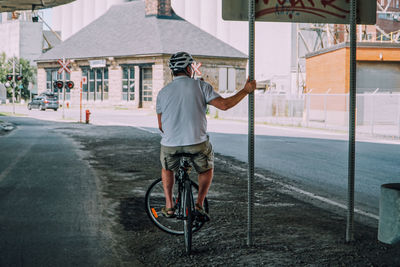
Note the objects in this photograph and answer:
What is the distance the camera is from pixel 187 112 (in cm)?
513

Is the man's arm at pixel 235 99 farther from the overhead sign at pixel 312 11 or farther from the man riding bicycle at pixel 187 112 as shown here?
the overhead sign at pixel 312 11

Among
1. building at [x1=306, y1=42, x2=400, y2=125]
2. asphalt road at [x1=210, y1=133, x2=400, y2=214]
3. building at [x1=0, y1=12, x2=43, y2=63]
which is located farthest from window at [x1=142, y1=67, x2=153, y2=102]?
building at [x1=0, y1=12, x2=43, y2=63]

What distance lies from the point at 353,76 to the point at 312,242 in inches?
67.5

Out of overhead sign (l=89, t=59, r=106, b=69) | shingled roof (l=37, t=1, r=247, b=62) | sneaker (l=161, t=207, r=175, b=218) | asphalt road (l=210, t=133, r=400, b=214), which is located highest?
shingled roof (l=37, t=1, r=247, b=62)

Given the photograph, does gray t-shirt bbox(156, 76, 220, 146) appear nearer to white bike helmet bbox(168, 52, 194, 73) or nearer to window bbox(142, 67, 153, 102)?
white bike helmet bbox(168, 52, 194, 73)

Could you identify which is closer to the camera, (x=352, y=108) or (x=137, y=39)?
(x=352, y=108)

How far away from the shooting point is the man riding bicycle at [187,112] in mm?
5109

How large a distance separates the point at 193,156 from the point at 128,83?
2046 inches

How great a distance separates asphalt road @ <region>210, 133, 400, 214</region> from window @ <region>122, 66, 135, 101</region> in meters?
37.3

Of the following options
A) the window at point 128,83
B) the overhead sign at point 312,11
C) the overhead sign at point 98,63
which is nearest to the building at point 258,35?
the window at point 128,83

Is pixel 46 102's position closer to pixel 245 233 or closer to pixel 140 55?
pixel 140 55

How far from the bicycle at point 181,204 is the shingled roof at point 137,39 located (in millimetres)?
47314

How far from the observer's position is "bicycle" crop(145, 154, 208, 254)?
5074mm

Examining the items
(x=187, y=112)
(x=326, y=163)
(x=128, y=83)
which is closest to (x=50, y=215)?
(x=187, y=112)
